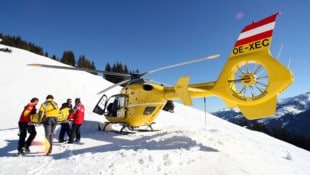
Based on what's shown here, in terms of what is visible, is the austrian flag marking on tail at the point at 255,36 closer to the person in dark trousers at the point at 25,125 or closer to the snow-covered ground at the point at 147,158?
the snow-covered ground at the point at 147,158

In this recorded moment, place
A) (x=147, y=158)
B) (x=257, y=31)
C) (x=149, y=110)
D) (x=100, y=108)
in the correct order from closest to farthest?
(x=147, y=158) < (x=257, y=31) < (x=149, y=110) < (x=100, y=108)

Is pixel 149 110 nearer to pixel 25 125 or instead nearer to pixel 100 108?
pixel 100 108

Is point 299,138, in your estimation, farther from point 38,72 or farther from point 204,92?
point 204,92

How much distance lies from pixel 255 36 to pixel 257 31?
0.20 metres

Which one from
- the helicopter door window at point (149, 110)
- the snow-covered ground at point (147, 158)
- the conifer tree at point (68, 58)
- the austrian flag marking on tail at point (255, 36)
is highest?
the conifer tree at point (68, 58)

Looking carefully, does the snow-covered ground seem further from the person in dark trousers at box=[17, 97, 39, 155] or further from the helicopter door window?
the helicopter door window

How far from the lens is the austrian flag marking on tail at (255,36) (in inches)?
416

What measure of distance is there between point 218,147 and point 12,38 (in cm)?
9126

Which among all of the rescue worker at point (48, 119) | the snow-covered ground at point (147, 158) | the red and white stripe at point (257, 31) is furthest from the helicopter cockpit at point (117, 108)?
the red and white stripe at point (257, 31)

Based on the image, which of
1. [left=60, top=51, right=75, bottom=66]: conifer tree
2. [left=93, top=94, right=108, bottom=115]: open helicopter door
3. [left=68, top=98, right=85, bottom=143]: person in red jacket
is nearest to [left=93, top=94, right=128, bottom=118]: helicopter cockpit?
[left=93, top=94, right=108, bottom=115]: open helicopter door

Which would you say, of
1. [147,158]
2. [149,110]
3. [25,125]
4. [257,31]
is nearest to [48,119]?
[25,125]

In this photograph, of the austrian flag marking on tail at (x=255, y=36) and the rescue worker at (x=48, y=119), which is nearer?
the austrian flag marking on tail at (x=255, y=36)

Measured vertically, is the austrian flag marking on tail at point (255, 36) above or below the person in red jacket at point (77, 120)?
above

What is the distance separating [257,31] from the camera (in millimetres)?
10945
